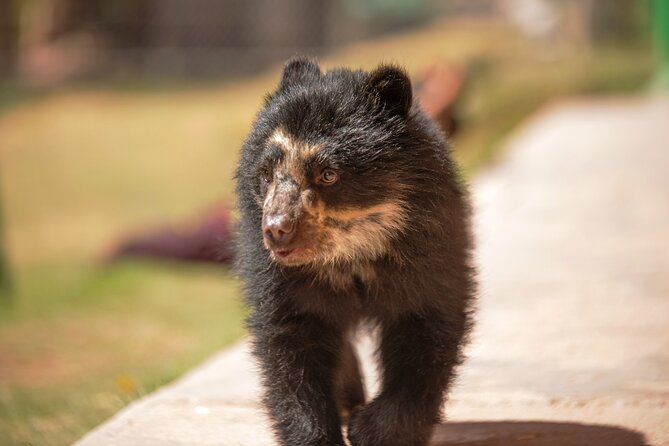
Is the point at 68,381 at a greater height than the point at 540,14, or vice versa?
the point at 540,14

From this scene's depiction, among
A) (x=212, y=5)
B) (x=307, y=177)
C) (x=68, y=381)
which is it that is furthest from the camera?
(x=212, y=5)

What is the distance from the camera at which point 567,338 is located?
453cm

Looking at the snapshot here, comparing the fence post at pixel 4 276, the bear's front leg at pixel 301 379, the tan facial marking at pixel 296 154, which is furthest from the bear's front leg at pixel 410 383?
the fence post at pixel 4 276

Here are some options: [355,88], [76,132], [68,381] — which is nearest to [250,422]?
[355,88]

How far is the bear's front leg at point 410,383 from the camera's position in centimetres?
296

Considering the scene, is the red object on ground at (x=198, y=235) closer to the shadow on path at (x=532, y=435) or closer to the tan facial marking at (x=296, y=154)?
the shadow on path at (x=532, y=435)

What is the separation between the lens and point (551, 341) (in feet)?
14.7

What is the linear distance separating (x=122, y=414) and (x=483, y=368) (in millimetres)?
1569

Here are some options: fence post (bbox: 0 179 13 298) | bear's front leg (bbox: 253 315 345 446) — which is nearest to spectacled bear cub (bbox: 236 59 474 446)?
bear's front leg (bbox: 253 315 345 446)

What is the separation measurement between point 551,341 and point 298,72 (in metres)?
2.04

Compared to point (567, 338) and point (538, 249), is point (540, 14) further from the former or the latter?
point (567, 338)

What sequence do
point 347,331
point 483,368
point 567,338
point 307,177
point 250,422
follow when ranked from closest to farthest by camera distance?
point 307,177, point 347,331, point 250,422, point 483,368, point 567,338

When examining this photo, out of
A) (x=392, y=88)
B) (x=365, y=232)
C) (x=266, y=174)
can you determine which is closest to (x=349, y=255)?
(x=365, y=232)

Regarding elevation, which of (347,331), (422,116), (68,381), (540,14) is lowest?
(68,381)
